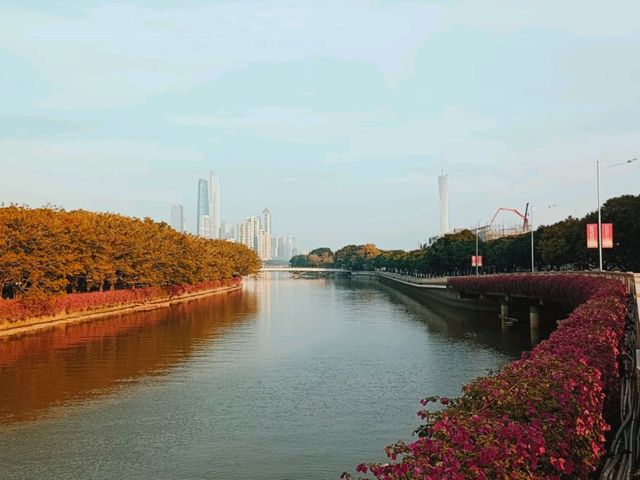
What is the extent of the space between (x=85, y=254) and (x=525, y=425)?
70583 millimetres

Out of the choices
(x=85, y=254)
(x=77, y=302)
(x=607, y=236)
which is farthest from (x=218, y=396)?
(x=77, y=302)

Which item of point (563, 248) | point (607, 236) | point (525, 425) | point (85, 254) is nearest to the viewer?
point (525, 425)

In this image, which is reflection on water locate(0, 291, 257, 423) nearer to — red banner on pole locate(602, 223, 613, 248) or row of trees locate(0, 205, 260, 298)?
row of trees locate(0, 205, 260, 298)

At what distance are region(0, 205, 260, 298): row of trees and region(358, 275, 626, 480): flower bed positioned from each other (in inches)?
2150

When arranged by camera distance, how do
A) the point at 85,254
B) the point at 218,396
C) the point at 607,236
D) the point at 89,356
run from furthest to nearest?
the point at 85,254
the point at 89,356
the point at 607,236
the point at 218,396

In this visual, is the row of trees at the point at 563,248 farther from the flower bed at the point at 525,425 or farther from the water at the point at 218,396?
the flower bed at the point at 525,425

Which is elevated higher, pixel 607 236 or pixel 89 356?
pixel 607 236

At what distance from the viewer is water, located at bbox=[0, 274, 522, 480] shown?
21875 mm

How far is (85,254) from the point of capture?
7319 centimetres

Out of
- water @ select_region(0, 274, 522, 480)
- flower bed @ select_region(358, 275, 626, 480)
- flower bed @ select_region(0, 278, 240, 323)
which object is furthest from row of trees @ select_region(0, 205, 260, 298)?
flower bed @ select_region(358, 275, 626, 480)

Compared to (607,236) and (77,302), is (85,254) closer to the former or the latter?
(77,302)

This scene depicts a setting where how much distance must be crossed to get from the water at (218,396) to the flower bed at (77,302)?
441 cm

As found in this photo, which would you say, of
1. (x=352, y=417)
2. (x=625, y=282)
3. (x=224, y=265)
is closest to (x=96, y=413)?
(x=352, y=417)

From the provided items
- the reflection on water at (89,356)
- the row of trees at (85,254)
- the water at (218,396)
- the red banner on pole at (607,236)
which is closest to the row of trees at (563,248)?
the water at (218,396)
